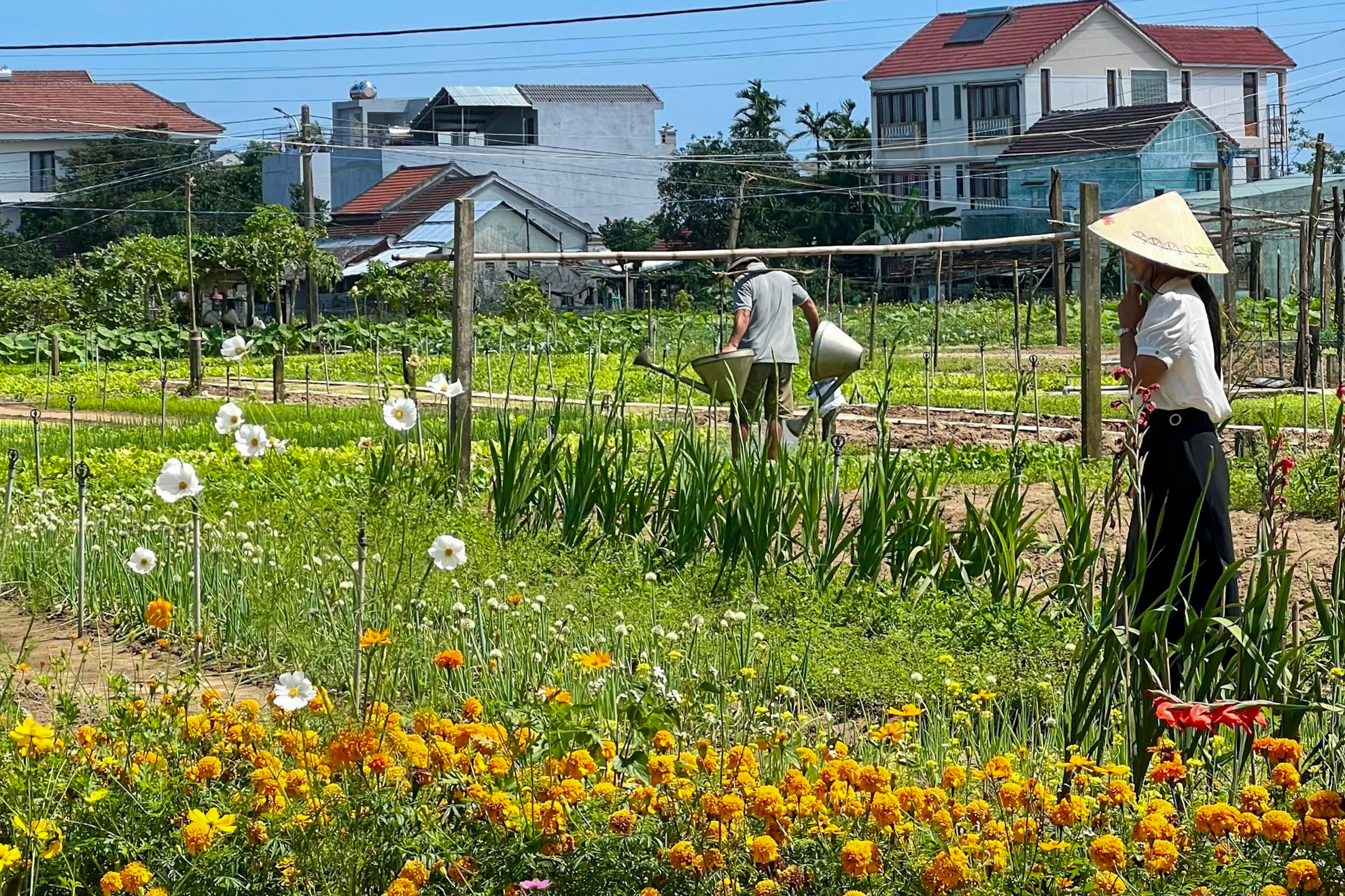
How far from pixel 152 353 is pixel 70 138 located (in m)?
33.4

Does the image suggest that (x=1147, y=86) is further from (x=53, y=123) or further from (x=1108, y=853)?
(x=1108, y=853)

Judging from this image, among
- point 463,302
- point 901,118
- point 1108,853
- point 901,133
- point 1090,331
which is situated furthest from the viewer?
point 901,133

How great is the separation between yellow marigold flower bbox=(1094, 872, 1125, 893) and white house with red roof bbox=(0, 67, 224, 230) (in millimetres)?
51986

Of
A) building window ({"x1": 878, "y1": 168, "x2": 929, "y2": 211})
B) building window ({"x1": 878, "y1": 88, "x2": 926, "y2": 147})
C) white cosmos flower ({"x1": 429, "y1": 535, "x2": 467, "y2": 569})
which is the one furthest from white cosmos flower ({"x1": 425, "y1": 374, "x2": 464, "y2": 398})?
building window ({"x1": 878, "y1": 88, "x2": 926, "y2": 147})

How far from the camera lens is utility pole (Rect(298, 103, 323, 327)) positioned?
92.2 ft

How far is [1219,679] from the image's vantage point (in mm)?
3576

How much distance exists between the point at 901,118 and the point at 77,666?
1980 inches

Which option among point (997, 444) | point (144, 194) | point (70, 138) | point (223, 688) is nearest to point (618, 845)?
point (223, 688)

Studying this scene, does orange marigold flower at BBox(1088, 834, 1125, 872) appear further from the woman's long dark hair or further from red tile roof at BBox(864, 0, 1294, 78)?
red tile roof at BBox(864, 0, 1294, 78)

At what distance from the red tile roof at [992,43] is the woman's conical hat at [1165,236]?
157ft

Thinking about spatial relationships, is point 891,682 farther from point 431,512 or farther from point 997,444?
point 997,444

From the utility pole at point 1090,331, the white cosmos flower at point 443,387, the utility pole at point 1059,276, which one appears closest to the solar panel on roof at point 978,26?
the utility pole at point 1059,276

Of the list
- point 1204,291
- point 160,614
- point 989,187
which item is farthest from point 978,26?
point 160,614

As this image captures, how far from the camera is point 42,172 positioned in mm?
53906
